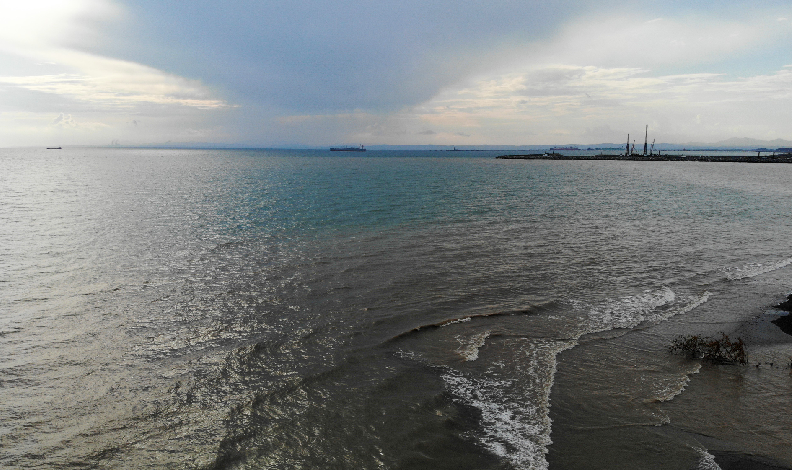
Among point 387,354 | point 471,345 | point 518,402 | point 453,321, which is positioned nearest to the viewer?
point 518,402

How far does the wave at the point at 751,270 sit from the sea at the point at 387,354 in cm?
24

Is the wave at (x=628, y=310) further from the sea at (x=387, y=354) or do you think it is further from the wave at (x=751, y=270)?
the wave at (x=751, y=270)

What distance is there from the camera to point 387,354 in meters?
10.6

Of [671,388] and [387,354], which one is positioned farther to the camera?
[387,354]

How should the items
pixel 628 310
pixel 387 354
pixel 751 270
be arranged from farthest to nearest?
pixel 751 270 → pixel 628 310 → pixel 387 354

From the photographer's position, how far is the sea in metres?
7.16

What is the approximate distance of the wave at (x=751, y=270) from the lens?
1756cm

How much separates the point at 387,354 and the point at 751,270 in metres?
18.7

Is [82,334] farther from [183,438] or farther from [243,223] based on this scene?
[243,223]

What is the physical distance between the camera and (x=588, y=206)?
4162 centimetres

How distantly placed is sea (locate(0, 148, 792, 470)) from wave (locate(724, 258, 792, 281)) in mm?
237

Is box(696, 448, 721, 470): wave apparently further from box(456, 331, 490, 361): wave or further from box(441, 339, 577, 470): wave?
box(456, 331, 490, 361): wave

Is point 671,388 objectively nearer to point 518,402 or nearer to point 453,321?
point 518,402

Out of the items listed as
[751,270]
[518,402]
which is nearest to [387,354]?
[518,402]
